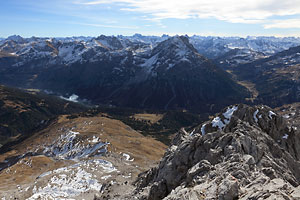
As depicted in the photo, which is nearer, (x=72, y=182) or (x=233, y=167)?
(x=233, y=167)

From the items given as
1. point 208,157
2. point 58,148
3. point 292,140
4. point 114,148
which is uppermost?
point 208,157

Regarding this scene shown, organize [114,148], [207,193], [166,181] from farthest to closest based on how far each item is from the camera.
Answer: [114,148] → [166,181] → [207,193]

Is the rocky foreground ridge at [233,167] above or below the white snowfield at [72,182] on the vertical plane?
above

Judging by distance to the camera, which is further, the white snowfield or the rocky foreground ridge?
the white snowfield

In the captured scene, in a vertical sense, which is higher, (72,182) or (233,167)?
(233,167)

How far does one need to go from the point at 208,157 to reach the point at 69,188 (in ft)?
188

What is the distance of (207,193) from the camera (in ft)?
111

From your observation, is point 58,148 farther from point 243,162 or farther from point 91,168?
point 243,162

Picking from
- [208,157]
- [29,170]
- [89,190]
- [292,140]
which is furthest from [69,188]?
[292,140]

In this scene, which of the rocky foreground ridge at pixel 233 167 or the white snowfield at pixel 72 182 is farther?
the white snowfield at pixel 72 182

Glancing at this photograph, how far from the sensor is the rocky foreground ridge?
3269cm

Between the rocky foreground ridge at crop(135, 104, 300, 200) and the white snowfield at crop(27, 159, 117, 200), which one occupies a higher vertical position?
the rocky foreground ridge at crop(135, 104, 300, 200)

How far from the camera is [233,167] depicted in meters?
41.4

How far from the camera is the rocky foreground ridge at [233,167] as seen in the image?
32.7 meters
